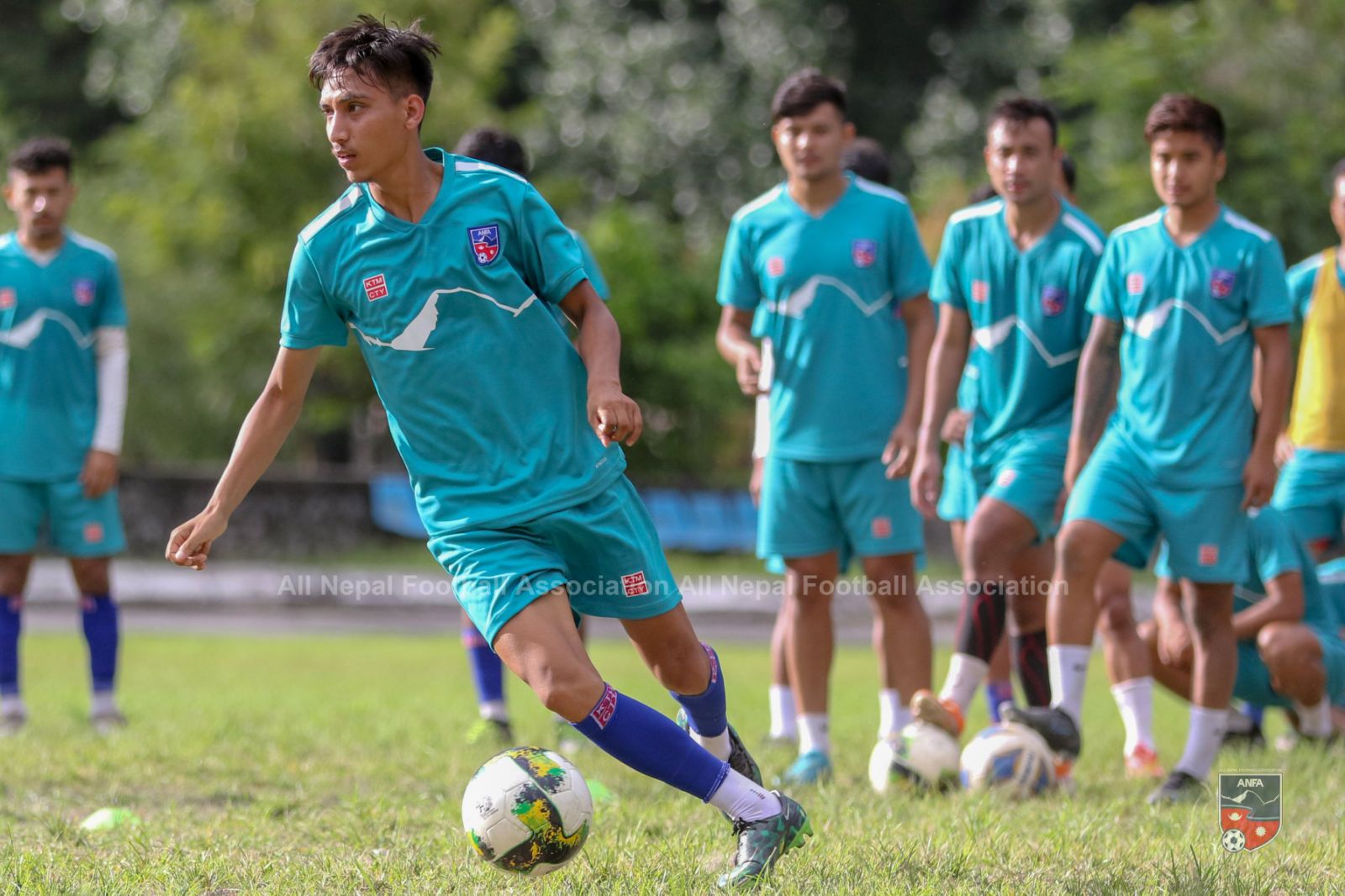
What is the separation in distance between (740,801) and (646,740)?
32 centimetres

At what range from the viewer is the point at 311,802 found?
18.6 ft

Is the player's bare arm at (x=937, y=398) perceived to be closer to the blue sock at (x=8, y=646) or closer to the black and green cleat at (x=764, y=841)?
the black and green cleat at (x=764, y=841)

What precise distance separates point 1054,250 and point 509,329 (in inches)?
120

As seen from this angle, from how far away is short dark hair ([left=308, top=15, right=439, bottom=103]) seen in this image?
4.33 meters

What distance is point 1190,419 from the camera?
19.6ft

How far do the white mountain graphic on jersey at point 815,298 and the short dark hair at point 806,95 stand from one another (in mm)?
707

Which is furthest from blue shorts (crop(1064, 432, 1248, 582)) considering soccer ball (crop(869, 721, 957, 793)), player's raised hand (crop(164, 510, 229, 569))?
player's raised hand (crop(164, 510, 229, 569))

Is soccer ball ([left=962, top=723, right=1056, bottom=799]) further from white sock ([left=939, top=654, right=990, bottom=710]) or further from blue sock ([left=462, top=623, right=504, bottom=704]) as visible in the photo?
blue sock ([left=462, top=623, right=504, bottom=704])

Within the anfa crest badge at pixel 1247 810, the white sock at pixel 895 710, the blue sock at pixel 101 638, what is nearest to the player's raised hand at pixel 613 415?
the anfa crest badge at pixel 1247 810

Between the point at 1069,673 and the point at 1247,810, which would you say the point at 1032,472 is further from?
the point at 1247,810

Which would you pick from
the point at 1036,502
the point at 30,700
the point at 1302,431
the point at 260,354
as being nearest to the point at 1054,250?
the point at 1036,502

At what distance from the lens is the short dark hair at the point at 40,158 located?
7.95 meters

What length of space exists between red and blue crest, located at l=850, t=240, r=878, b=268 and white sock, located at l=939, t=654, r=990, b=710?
168cm

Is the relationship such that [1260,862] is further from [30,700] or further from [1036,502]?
[30,700]
